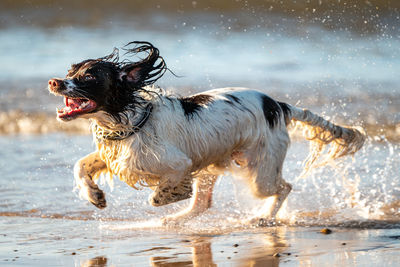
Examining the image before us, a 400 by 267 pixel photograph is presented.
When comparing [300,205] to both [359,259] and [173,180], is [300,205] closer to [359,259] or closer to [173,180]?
[173,180]

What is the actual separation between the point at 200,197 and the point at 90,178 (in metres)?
1.19

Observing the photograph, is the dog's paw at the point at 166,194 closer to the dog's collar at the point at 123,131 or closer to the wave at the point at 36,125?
the dog's collar at the point at 123,131

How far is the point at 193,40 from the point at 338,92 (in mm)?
5850

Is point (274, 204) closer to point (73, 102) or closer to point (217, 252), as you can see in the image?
Answer: point (217, 252)

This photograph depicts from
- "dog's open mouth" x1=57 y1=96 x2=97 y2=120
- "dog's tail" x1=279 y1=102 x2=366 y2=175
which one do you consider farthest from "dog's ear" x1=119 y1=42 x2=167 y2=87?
"dog's tail" x1=279 y1=102 x2=366 y2=175

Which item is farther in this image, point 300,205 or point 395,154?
point 395,154

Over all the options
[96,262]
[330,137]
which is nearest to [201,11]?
[330,137]

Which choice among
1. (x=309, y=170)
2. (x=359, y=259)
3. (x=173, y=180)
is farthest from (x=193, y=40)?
(x=359, y=259)

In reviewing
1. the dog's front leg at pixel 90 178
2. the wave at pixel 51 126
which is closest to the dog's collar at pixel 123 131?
the dog's front leg at pixel 90 178

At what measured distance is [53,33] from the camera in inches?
753

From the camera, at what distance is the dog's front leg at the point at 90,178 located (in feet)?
18.1

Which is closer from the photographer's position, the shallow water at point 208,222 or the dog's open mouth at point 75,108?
the shallow water at point 208,222

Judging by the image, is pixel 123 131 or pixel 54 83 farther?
pixel 123 131

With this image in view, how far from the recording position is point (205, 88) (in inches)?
487
